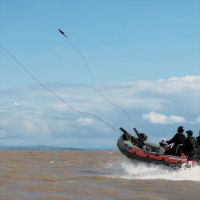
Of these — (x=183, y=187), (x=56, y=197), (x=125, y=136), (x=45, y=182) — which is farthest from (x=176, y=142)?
(x=56, y=197)

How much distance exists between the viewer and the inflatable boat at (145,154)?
1442 centimetres

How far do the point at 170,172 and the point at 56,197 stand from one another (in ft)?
20.0

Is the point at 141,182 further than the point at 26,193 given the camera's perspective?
Yes

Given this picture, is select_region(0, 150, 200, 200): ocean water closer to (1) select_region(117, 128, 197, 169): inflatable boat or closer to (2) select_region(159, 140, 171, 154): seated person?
(1) select_region(117, 128, 197, 169): inflatable boat

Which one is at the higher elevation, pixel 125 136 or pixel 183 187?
pixel 125 136

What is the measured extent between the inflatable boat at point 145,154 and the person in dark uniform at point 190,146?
25 cm

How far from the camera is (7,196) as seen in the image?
376 inches

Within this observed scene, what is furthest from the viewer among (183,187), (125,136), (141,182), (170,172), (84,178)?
(125,136)

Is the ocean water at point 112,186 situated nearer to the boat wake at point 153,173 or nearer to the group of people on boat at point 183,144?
the boat wake at point 153,173

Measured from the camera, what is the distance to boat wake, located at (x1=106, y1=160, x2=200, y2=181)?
14047 mm

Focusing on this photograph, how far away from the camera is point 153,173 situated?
48.8 feet

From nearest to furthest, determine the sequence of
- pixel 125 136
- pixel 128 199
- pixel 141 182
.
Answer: pixel 128 199
pixel 141 182
pixel 125 136

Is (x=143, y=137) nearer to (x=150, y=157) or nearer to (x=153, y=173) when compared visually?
(x=150, y=157)

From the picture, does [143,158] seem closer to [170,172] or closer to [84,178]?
[170,172]
